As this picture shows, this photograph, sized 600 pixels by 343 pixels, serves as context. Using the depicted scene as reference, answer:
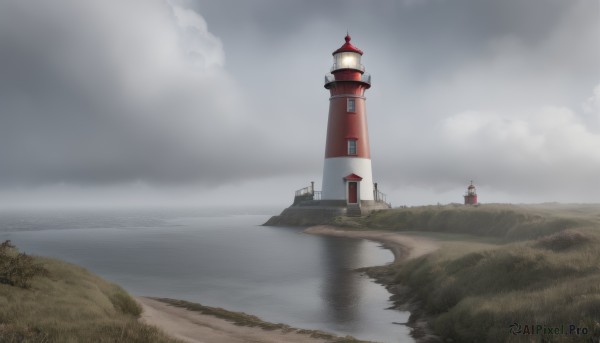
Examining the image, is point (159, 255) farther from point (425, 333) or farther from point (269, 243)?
point (425, 333)

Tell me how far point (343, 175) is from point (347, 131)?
15.8 feet

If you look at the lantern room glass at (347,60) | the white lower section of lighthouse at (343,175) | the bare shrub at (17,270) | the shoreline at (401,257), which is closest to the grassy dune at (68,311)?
the bare shrub at (17,270)

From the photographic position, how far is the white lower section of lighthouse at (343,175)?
5078 cm

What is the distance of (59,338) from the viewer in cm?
926

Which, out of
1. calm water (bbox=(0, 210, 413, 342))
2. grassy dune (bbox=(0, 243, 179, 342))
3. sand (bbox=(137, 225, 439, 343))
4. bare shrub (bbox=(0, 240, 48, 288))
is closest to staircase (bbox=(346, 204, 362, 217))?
calm water (bbox=(0, 210, 413, 342))

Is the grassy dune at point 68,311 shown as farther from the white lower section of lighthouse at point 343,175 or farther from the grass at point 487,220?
the white lower section of lighthouse at point 343,175

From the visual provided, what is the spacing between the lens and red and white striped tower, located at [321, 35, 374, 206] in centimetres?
5006

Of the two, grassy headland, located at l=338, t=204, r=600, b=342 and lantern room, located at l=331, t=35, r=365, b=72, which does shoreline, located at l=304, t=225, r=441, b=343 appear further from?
lantern room, located at l=331, t=35, r=365, b=72

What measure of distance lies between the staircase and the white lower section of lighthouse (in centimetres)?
95

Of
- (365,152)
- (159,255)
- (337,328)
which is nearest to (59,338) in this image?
(337,328)

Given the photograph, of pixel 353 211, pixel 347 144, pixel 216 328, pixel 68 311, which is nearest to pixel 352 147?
pixel 347 144

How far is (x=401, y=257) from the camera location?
26734mm

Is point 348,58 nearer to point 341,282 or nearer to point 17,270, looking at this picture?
point 341,282

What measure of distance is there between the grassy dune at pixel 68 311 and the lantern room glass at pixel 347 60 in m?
38.2
